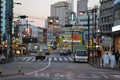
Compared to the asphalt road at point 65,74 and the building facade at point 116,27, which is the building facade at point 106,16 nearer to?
the building facade at point 116,27

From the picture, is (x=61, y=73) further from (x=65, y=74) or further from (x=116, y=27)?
(x=116, y=27)

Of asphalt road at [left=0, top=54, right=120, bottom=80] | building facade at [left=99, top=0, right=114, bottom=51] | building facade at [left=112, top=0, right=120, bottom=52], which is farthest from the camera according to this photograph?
building facade at [left=99, top=0, right=114, bottom=51]

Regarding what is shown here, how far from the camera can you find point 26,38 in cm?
18500

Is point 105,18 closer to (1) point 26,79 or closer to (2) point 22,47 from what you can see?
(2) point 22,47

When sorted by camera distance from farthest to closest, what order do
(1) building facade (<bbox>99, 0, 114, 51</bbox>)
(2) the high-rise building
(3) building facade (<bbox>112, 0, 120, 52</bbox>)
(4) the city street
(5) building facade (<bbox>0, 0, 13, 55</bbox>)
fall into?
(2) the high-rise building < (1) building facade (<bbox>99, 0, 114, 51</bbox>) < (5) building facade (<bbox>0, 0, 13, 55</bbox>) < (3) building facade (<bbox>112, 0, 120, 52</bbox>) < (4) the city street

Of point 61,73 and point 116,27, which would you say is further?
point 116,27

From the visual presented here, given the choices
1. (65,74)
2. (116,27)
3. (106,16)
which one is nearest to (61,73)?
(65,74)

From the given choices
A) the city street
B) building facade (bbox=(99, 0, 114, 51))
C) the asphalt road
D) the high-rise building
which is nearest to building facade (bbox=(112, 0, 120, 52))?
the city street

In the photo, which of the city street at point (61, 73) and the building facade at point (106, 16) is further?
the building facade at point (106, 16)

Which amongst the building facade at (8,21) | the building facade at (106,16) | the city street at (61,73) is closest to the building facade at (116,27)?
the building facade at (8,21)

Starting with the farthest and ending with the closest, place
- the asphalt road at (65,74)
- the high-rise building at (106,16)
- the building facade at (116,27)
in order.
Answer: the high-rise building at (106,16)
the building facade at (116,27)
the asphalt road at (65,74)

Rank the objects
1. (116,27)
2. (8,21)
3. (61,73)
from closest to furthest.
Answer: (61,73) < (116,27) < (8,21)

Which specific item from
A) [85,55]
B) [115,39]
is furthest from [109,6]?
[85,55]

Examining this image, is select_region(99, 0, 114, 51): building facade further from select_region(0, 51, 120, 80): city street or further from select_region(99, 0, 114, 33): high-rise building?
select_region(0, 51, 120, 80): city street
